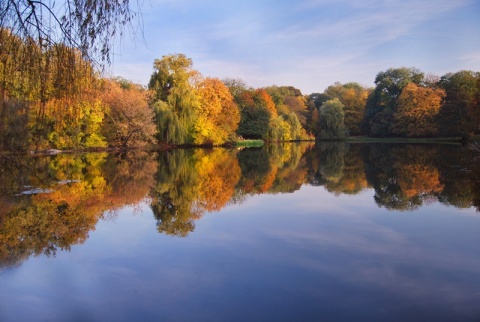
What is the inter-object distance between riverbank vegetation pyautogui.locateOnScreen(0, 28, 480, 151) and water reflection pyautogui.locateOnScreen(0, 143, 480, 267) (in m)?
0.93

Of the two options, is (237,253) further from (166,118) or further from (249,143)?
(249,143)

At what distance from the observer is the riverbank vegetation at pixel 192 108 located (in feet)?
11.7

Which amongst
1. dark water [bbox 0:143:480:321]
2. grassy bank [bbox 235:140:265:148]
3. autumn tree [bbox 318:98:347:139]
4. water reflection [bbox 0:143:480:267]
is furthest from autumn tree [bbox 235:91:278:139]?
dark water [bbox 0:143:480:321]

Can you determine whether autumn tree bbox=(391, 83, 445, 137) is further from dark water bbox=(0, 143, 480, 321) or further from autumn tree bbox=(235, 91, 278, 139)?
dark water bbox=(0, 143, 480, 321)

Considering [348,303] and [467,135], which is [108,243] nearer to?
[348,303]

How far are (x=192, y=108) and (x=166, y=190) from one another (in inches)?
963

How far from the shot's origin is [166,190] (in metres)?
13.4

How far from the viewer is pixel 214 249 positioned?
7062mm

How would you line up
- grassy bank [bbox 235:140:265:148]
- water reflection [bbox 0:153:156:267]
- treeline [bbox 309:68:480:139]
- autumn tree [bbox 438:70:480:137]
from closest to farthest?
water reflection [bbox 0:153:156:267], autumn tree [bbox 438:70:480:137], treeline [bbox 309:68:480:139], grassy bank [bbox 235:140:265:148]

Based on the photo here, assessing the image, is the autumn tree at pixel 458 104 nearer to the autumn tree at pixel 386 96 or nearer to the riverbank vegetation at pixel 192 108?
the riverbank vegetation at pixel 192 108

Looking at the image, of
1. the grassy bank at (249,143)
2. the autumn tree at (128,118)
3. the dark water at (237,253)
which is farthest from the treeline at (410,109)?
the dark water at (237,253)

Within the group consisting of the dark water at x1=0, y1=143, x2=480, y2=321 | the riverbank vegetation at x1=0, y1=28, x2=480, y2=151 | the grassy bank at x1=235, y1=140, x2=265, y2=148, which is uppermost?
the riverbank vegetation at x1=0, y1=28, x2=480, y2=151

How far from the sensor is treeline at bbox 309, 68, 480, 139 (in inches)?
1748

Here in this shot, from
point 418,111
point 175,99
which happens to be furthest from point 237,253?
point 418,111
